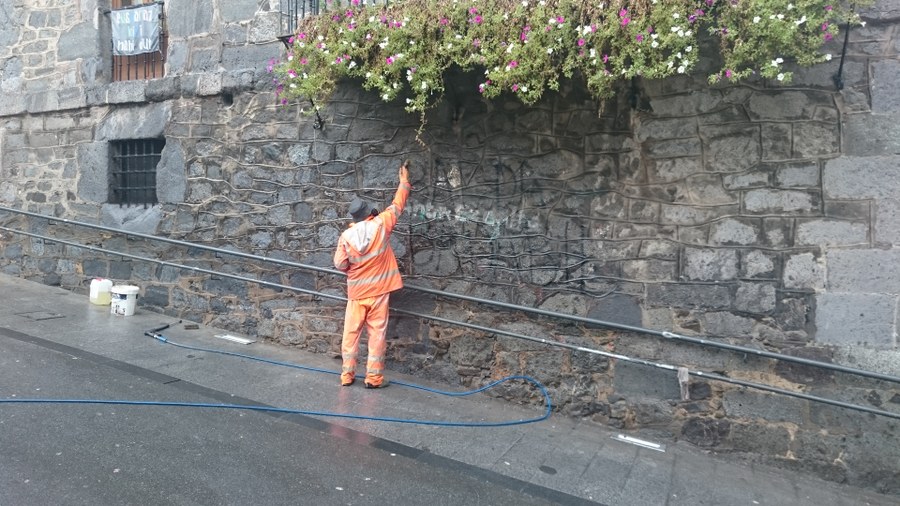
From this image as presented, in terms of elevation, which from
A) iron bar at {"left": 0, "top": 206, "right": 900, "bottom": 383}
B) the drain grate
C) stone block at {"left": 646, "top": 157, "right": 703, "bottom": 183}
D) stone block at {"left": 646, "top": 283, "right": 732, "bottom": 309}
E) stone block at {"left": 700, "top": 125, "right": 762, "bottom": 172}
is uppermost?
stone block at {"left": 700, "top": 125, "right": 762, "bottom": 172}

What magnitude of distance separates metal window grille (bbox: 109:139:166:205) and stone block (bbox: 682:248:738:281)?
18.8 ft

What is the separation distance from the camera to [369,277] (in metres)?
5.45

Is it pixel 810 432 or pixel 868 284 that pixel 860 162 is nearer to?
pixel 868 284

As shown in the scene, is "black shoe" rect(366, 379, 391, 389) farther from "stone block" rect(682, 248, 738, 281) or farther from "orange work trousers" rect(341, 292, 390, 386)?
"stone block" rect(682, 248, 738, 281)

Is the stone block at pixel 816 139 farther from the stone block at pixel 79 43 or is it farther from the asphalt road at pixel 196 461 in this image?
the stone block at pixel 79 43

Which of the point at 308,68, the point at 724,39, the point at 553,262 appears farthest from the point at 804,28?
the point at 308,68

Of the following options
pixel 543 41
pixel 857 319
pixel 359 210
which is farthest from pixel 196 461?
pixel 857 319

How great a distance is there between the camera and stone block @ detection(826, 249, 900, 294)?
433cm

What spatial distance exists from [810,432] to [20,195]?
902 centimetres

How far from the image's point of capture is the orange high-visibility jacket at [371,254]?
5.37 meters

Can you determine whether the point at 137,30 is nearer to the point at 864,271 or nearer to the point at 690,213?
the point at 690,213

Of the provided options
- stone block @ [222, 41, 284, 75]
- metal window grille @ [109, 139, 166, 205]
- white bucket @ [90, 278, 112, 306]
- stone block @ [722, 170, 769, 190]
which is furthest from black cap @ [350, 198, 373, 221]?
white bucket @ [90, 278, 112, 306]

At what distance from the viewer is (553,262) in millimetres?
5312

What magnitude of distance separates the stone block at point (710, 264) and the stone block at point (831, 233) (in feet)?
1.47
